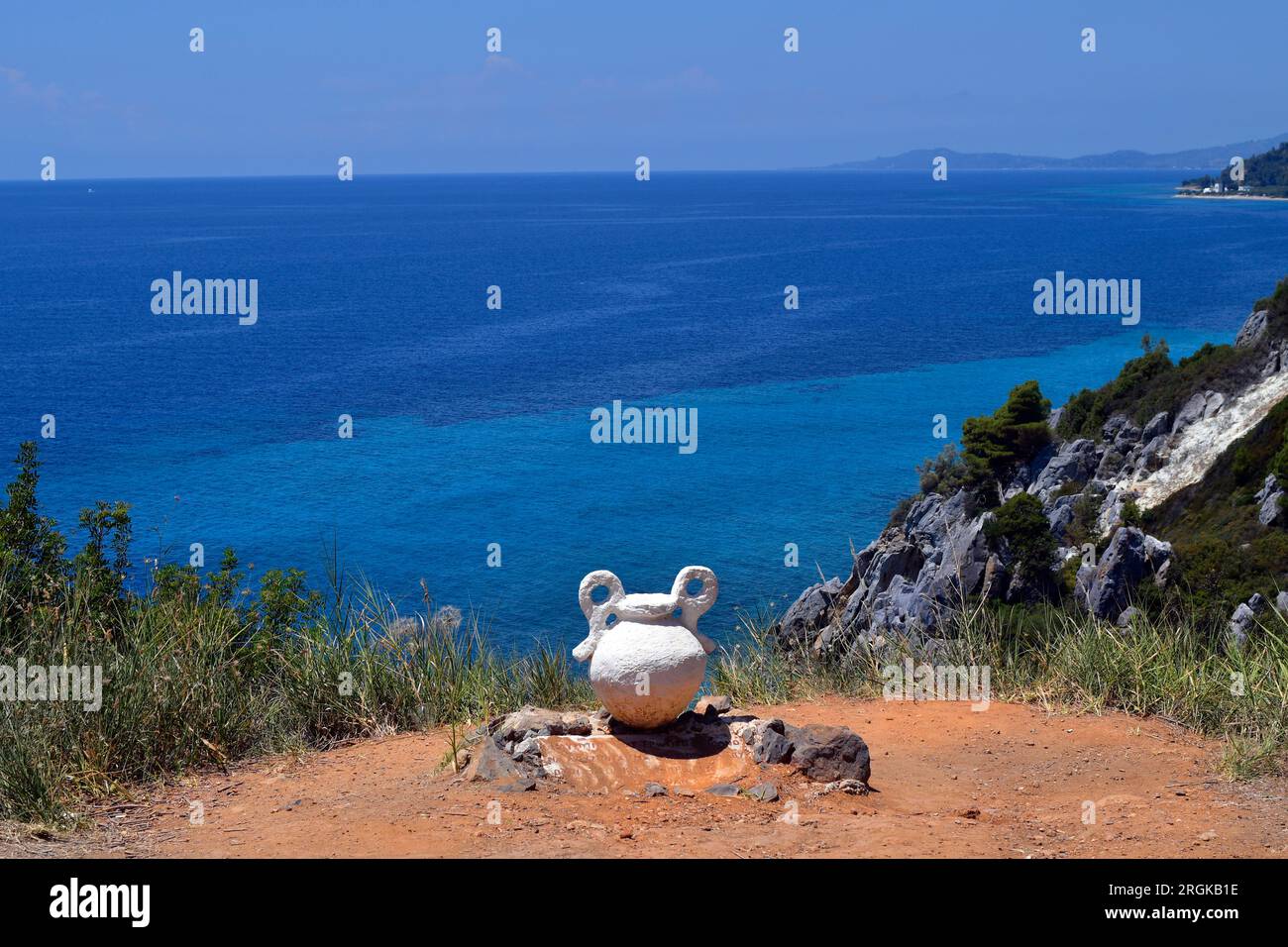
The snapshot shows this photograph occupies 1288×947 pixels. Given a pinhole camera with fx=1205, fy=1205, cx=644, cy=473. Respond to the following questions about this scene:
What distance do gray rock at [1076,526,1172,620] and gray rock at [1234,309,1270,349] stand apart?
47.9 feet

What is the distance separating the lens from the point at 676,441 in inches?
1998

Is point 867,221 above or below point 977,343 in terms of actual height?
above

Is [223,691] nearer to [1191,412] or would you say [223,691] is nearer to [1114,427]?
[1191,412]

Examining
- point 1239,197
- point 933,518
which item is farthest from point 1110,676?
point 1239,197

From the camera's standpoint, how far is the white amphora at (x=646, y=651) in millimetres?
7871

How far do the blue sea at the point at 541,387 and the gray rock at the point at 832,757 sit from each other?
690 centimetres

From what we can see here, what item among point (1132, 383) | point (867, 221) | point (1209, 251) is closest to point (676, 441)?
point (1132, 383)

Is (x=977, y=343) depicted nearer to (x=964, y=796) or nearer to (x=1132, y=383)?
(x=1132, y=383)

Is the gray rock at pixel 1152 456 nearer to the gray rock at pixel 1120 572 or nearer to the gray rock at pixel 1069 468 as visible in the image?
the gray rock at pixel 1069 468

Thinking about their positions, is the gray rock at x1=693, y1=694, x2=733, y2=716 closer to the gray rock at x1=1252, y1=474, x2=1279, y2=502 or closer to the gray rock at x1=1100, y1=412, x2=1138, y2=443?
the gray rock at x1=1252, y1=474, x2=1279, y2=502

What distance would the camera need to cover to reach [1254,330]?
35.1 m

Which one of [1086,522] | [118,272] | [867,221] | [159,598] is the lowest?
[1086,522]

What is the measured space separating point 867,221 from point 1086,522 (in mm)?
136102

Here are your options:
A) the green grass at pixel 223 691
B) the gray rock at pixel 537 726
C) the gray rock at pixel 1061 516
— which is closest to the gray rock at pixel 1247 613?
the gray rock at pixel 1061 516
